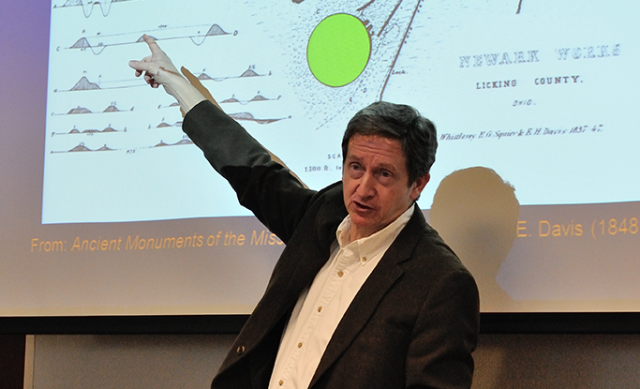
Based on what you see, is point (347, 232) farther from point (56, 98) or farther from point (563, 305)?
point (56, 98)

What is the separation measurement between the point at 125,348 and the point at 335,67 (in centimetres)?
129

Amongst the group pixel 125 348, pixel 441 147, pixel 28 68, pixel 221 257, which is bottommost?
pixel 125 348

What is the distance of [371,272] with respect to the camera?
1.52 metres

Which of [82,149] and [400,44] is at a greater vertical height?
[400,44]

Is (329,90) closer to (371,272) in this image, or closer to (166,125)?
(166,125)

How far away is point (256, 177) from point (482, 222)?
0.68 metres

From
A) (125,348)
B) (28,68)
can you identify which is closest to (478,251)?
(125,348)

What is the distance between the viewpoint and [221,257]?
221 centimetres

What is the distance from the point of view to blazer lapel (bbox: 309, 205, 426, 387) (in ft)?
4.68

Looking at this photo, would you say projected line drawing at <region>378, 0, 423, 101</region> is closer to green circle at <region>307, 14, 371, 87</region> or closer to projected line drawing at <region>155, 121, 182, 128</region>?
green circle at <region>307, 14, 371, 87</region>

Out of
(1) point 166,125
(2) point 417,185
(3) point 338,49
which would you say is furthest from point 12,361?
(2) point 417,185

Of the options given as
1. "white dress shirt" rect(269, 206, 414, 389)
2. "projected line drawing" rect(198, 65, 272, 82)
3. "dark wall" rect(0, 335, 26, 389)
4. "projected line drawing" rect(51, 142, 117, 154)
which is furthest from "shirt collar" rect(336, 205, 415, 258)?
"dark wall" rect(0, 335, 26, 389)

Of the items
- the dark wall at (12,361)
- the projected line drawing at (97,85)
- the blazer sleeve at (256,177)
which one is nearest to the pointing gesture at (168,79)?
the blazer sleeve at (256,177)

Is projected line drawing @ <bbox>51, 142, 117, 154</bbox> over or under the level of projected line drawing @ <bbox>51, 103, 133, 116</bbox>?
under
